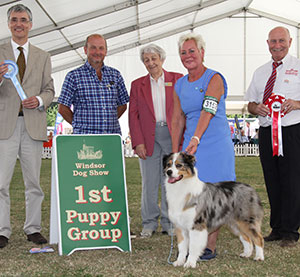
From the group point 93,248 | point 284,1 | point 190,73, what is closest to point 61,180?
point 93,248

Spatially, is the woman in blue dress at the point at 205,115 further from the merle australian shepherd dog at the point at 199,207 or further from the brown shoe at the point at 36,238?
the brown shoe at the point at 36,238

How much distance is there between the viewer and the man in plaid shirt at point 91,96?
181 inches

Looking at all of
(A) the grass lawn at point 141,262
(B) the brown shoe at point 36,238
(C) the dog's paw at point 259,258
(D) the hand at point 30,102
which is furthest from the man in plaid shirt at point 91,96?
(C) the dog's paw at point 259,258

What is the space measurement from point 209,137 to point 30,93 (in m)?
1.87

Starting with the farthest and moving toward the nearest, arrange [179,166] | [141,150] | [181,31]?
1. [181,31]
2. [141,150]
3. [179,166]

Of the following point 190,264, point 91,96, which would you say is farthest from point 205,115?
point 91,96

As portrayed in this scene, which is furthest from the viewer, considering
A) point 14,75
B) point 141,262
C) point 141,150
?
point 141,150

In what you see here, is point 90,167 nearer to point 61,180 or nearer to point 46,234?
point 61,180

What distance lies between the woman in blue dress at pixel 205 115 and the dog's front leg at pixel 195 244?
10.8 inches

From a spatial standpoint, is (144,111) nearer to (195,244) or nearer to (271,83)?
(271,83)

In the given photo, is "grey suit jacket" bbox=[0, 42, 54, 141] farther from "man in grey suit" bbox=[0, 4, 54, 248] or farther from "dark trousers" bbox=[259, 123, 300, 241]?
"dark trousers" bbox=[259, 123, 300, 241]

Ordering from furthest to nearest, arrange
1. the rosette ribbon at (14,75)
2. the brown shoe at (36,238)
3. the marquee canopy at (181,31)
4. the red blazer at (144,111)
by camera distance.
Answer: the marquee canopy at (181,31)
the red blazer at (144,111)
the brown shoe at (36,238)
the rosette ribbon at (14,75)

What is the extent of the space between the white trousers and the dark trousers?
234 centimetres

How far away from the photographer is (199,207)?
355 centimetres
